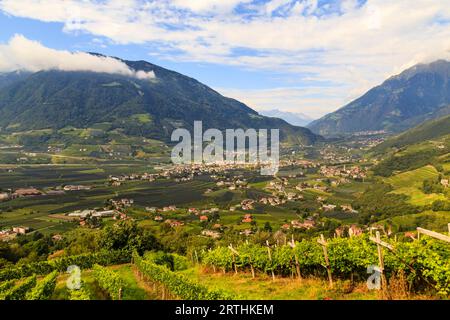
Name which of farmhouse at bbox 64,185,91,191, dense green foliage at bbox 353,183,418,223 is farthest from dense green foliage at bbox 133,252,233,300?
farmhouse at bbox 64,185,91,191

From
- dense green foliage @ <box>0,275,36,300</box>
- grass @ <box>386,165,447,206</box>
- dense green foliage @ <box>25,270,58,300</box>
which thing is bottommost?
grass @ <box>386,165,447,206</box>

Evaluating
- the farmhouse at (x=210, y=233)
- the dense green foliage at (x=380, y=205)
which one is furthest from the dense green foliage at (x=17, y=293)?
the dense green foliage at (x=380, y=205)

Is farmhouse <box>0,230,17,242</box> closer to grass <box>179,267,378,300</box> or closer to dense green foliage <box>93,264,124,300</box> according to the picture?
dense green foliage <box>93,264,124,300</box>

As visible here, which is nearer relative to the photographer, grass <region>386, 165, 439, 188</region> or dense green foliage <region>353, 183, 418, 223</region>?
dense green foliage <region>353, 183, 418, 223</region>

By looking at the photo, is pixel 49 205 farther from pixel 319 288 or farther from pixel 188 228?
pixel 319 288

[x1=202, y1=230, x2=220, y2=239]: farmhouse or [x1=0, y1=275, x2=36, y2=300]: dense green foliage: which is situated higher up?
[x1=0, y1=275, x2=36, y2=300]: dense green foliage

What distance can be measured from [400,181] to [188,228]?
110036mm

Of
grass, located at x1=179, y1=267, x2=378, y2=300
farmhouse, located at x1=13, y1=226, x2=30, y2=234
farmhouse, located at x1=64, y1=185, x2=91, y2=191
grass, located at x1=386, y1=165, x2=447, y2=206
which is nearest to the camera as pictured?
grass, located at x1=179, y1=267, x2=378, y2=300

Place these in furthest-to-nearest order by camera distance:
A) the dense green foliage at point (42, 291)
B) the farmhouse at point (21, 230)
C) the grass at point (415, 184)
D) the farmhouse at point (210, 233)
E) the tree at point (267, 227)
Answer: the grass at point (415, 184) → the tree at point (267, 227) → the farmhouse at point (21, 230) → the farmhouse at point (210, 233) → the dense green foliage at point (42, 291)

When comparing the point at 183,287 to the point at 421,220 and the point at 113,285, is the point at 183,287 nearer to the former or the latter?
the point at 113,285

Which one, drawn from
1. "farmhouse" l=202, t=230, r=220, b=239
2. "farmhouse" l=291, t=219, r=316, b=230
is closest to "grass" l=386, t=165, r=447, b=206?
"farmhouse" l=291, t=219, r=316, b=230

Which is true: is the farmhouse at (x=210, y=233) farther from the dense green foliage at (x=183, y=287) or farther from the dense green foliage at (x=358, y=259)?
the dense green foliage at (x=183, y=287)

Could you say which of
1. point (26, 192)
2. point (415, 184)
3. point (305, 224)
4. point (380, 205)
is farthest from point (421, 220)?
point (26, 192)

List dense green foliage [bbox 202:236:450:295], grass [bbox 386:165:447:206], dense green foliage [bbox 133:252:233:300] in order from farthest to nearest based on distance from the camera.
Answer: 1. grass [bbox 386:165:447:206]
2. dense green foliage [bbox 133:252:233:300]
3. dense green foliage [bbox 202:236:450:295]
